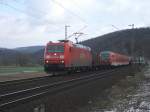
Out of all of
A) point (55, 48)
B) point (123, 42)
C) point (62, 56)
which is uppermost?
point (123, 42)

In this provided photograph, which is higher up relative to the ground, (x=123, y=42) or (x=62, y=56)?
(x=123, y=42)

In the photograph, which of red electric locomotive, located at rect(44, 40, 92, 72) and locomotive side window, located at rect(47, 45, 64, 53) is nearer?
red electric locomotive, located at rect(44, 40, 92, 72)

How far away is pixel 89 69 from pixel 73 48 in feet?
45.0

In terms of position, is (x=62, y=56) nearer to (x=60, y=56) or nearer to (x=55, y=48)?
(x=60, y=56)

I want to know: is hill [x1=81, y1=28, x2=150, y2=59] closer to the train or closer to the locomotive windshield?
the train

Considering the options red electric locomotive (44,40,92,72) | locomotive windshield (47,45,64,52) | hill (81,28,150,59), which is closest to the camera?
red electric locomotive (44,40,92,72)

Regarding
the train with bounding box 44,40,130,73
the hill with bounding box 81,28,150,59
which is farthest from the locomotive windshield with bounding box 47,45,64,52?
the hill with bounding box 81,28,150,59

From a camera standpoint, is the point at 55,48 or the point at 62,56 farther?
the point at 55,48

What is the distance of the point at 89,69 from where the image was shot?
5659 cm

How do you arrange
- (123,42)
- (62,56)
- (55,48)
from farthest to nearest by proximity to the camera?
(123,42)
(55,48)
(62,56)

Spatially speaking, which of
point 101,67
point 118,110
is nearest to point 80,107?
point 118,110

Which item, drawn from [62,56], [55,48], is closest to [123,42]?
[55,48]

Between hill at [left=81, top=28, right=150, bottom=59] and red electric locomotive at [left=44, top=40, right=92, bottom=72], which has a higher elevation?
hill at [left=81, top=28, right=150, bottom=59]

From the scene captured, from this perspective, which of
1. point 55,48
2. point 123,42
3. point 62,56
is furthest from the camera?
point 123,42
